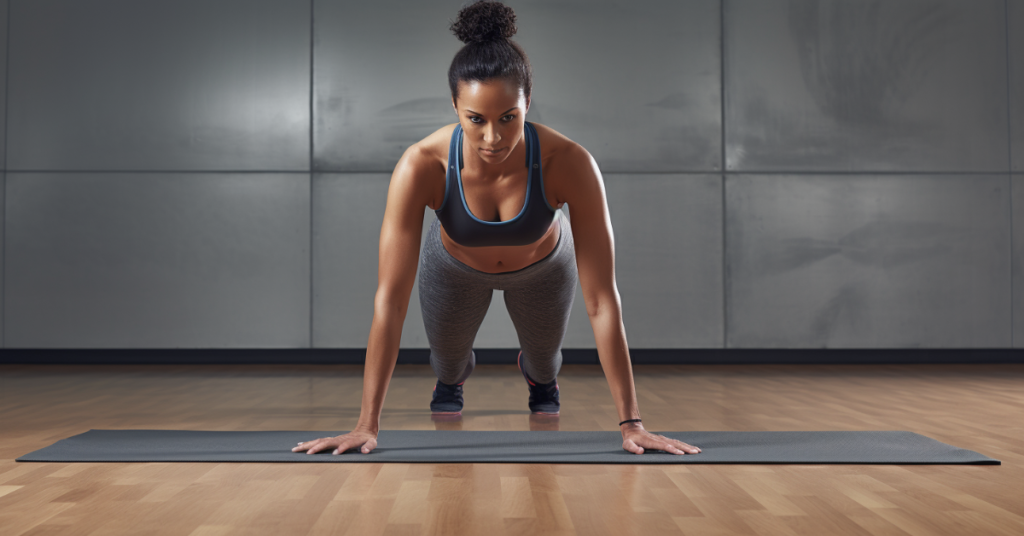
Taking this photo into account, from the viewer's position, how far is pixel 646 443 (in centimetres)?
166

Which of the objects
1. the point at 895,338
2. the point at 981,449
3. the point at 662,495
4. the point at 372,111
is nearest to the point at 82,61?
the point at 372,111

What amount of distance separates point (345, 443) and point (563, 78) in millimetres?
3419

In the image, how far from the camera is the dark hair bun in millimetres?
1600

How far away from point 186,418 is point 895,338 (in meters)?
4.11

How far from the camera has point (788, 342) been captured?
179 inches

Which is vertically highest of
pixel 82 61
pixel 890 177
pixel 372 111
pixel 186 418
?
pixel 82 61

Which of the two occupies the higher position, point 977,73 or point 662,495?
point 977,73

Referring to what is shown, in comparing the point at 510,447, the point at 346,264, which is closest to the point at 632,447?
the point at 510,447

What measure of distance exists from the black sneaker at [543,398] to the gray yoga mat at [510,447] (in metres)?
0.44

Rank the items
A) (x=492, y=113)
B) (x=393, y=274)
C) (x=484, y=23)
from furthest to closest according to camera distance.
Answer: (x=393, y=274) → (x=484, y=23) → (x=492, y=113)

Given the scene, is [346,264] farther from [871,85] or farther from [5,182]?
[871,85]

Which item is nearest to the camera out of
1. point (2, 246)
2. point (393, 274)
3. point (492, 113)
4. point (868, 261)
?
point (492, 113)

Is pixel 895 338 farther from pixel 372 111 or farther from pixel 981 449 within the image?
pixel 372 111

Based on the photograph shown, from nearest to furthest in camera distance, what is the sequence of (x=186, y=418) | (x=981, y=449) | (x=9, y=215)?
(x=981, y=449) → (x=186, y=418) → (x=9, y=215)
